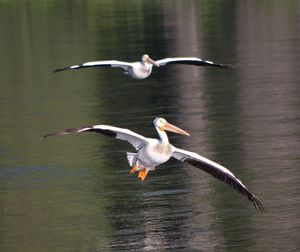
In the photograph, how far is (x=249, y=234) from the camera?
2167 cm

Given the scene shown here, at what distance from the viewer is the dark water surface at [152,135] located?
2227 cm

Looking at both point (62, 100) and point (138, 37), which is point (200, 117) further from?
point (138, 37)

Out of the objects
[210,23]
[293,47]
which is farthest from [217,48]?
[210,23]

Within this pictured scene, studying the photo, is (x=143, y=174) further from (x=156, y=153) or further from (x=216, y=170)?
(x=216, y=170)

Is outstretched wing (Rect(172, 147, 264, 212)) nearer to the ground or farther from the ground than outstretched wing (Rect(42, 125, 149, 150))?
nearer to the ground

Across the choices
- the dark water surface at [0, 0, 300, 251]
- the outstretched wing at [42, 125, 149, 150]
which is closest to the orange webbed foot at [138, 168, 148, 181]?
the outstretched wing at [42, 125, 149, 150]

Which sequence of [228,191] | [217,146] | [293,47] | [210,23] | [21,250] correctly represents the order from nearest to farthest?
[21,250]
[228,191]
[217,146]
[293,47]
[210,23]

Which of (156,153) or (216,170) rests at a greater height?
(156,153)

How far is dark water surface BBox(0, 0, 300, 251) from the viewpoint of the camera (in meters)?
22.3

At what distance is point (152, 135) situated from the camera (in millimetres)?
31906

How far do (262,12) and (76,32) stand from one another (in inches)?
417

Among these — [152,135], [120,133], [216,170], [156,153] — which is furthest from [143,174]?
[152,135]

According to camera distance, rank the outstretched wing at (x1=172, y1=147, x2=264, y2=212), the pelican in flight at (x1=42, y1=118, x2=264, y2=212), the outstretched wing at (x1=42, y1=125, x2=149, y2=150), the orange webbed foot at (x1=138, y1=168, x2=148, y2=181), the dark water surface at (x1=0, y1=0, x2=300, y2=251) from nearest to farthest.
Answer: the outstretched wing at (x1=172, y1=147, x2=264, y2=212) < the outstretched wing at (x1=42, y1=125, x2=149, y2=150) < the pelican in flight at (x1=42, y1=118, x2=264, y2=212) < the orange webbed foot at (x1=138, y1=168, x2=148, y2=181) < the dark water surface at (x1=0, y1=0, x2=300, y2=251)

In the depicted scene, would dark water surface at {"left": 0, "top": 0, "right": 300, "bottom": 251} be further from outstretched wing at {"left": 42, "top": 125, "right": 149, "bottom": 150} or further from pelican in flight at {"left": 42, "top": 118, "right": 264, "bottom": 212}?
outstretched wing at {"left": 42, "top": 125, "right": 149, "bottom": 150}
